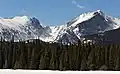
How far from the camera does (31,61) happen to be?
115 metres

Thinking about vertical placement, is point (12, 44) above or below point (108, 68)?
above

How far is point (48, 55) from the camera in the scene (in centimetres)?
11312

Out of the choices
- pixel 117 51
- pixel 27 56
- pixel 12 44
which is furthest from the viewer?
pixel 12 44

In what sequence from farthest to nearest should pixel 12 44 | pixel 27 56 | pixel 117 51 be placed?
pixel 12 44
pixel 27 56
pixel 117 51

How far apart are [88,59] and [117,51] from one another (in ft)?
31.0

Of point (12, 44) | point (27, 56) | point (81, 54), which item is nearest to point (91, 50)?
point (81, 54)

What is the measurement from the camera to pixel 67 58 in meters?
113

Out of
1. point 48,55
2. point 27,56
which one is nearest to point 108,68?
point 48,55

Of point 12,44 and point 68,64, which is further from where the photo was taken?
point 12,44

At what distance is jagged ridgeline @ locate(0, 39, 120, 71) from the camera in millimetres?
110625

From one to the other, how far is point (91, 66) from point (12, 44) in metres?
32.1

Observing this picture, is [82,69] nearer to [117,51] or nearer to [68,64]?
[68,64]

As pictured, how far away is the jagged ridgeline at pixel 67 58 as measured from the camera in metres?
111

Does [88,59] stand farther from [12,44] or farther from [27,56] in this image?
[12,44]
